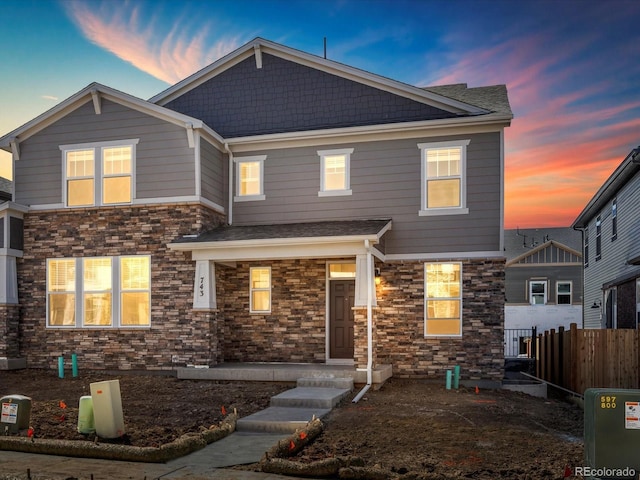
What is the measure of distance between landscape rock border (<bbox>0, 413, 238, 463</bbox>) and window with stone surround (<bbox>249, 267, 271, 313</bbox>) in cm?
733

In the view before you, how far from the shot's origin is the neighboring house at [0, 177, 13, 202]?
20.5 meters

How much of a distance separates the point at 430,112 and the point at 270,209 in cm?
483

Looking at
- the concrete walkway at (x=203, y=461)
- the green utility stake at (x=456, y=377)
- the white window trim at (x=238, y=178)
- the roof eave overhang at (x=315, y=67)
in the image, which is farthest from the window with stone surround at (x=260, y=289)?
the roof eave overhang at (x=315, y=67)

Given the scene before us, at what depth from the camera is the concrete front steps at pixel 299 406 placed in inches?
374

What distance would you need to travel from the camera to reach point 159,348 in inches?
575

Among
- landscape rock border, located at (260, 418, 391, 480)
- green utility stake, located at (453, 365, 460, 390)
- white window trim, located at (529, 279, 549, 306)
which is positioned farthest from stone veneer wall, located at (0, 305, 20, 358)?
white window trim, located at (529, 279, 549, 306)

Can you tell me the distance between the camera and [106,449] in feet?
24.4

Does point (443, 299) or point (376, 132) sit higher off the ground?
point (376, 132)

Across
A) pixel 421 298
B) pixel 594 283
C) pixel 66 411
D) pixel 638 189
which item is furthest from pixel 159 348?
pixel 594 283

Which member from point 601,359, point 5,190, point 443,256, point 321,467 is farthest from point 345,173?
point 5,190

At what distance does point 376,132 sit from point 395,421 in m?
7.70

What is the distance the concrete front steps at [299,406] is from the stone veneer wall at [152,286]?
308cm

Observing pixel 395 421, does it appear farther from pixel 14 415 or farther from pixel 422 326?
pixel 14 415

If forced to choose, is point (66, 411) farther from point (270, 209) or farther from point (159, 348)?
point (270, 209)
